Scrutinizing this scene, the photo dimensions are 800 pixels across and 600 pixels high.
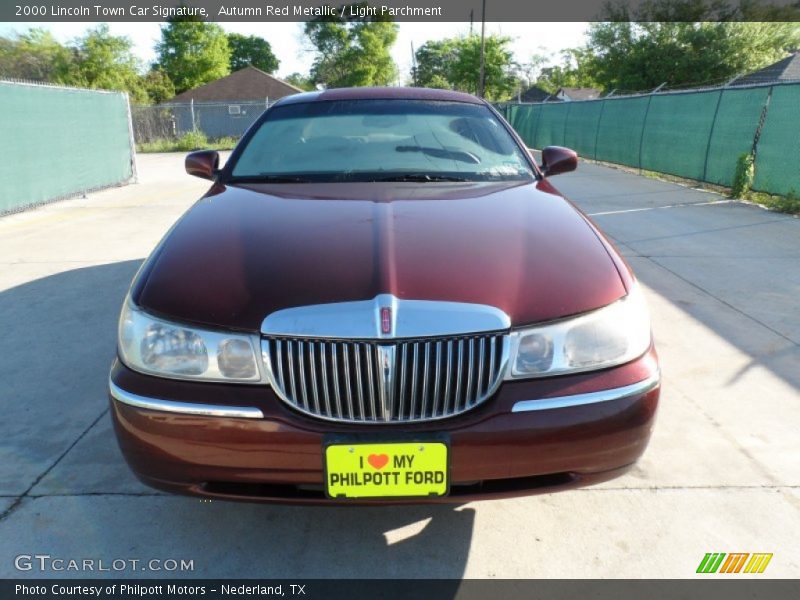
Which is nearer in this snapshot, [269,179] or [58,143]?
[269,179]

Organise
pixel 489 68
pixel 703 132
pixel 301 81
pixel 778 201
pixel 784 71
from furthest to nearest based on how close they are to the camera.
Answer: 1. pixel 301 81
2. pixel 489 68
3. pixel 784 71
4. pixel 703 132
5. pixel 778 201

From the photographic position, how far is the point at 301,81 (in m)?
67.6

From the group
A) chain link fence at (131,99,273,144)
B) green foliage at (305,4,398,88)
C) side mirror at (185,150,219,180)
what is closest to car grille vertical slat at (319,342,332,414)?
side mirror at (185,150,219,180)

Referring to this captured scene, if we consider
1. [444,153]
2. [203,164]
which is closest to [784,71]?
[444,153]

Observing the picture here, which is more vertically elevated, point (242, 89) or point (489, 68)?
point (489, 68)

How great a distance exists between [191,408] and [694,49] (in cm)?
4203

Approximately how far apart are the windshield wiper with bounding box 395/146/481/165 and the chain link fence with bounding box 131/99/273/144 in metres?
24.9

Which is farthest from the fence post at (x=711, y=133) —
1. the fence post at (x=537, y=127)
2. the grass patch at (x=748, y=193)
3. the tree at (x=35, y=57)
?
the tree at (x=35, y=57)

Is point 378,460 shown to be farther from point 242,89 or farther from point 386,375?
point 242,89

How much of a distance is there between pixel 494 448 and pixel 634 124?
1399 centimetres

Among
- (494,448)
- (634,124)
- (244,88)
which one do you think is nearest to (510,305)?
(494,448)

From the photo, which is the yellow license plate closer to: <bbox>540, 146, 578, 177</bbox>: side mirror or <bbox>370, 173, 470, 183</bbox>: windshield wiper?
<bbox>370, 173, 470, 183</bbox>: windshield wiper

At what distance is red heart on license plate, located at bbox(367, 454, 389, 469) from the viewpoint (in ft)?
5.59

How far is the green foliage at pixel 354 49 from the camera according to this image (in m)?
56.0
